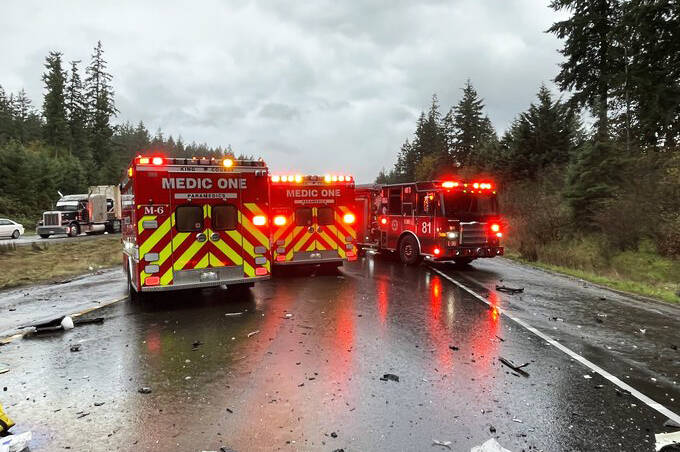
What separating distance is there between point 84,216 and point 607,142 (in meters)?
33.4

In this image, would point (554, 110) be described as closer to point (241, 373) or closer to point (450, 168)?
point (450, 168)

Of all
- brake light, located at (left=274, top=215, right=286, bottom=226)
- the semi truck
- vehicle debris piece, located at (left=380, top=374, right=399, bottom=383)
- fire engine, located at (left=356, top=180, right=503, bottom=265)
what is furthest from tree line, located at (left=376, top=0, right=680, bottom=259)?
the semi truck

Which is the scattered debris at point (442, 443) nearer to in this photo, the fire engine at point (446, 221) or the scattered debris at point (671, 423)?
the scattered debris at point (671, 423)

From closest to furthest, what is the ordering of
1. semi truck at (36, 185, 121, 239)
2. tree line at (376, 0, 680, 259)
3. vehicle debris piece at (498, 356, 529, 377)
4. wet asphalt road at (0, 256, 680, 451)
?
wet asphalt road at (0, 256, 680, 451) → vehicle debris piece at (498, 356, 529, 377) → tree line at (376, 0, 680, 259) → semi truck at (36, 185, 121, 239)

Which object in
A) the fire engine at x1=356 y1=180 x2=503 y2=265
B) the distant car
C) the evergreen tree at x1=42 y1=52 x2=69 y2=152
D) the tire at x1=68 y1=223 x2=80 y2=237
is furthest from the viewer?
the evergreen tree at x1=42 y1=52 x2=69 y2=152

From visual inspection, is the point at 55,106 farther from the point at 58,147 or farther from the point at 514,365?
the point at 514,365

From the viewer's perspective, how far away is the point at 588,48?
2761cm

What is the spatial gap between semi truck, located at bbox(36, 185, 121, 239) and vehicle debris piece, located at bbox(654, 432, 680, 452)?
3196cm

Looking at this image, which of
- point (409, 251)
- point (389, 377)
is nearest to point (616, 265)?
point (409, 251)

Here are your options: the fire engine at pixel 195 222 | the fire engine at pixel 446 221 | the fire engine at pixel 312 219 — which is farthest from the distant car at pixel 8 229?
the fire engine at pixel 446 221

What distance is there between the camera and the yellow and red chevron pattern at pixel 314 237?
43.8 ft

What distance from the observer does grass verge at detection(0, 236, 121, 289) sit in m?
13.5

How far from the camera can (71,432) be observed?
3.91 meters

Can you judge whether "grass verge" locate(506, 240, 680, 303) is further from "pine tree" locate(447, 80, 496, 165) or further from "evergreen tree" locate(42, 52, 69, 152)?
"evergreen tree" locate(42, 52, 69, 152)
